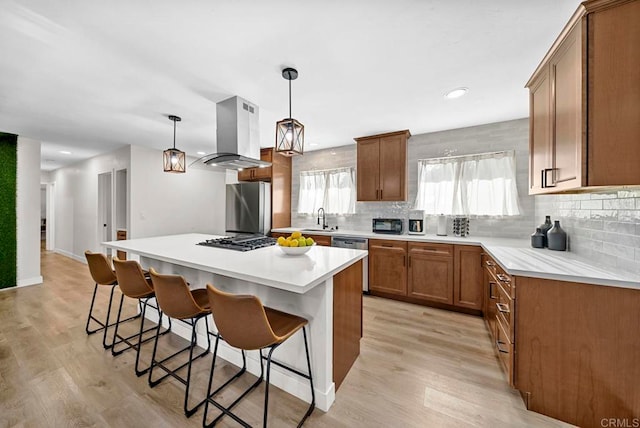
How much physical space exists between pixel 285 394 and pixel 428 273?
2225 mm

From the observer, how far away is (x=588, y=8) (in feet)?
4.24

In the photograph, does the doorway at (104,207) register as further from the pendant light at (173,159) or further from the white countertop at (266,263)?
the white countertop at (266,263)

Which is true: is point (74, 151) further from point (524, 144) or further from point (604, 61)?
point (524, 144)

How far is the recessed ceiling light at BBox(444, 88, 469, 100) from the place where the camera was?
2.39 metres

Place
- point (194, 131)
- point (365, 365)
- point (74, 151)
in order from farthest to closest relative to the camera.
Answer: point (74, 151) → point (194, 131) → point (365, 365)

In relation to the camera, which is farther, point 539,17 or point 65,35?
point 65,35

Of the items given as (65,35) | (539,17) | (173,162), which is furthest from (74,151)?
(539,17)

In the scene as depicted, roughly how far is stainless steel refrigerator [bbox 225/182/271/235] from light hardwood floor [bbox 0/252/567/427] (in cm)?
216

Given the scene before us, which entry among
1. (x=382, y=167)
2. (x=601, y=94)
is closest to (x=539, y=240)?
(x=601, y=94)

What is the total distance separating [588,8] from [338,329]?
2.31m

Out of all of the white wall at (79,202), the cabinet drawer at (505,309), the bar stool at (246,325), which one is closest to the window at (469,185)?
the cabinet drawer at (505,309)

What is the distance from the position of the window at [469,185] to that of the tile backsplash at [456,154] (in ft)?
0.32

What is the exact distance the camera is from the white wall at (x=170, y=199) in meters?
4.47

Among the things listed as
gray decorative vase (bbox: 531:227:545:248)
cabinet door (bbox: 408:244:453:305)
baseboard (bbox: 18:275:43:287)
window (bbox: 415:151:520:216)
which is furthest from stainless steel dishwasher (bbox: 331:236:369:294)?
baseboard (bbox: 18:275:43:287)
